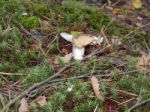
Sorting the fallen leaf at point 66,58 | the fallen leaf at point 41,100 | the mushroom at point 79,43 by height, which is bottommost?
the fallen leaf at point 41,100

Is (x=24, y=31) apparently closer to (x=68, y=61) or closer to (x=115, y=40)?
(x=68, y=61)

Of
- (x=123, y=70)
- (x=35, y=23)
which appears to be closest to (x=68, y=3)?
(x=35, y=23)

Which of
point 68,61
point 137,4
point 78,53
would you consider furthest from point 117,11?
point 68,61

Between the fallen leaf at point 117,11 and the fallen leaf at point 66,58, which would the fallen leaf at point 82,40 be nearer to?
the fallen leaf at point 66,58

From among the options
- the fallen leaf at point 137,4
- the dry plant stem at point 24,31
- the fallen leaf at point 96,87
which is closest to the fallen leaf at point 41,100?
the fallen leaf at point 96,87

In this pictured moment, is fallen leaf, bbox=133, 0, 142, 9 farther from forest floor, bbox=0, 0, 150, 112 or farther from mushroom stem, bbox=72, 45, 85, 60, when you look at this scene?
mushroom stem, bbox=72, 45, 85, 60

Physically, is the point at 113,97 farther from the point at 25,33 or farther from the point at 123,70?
the point at 25,33
